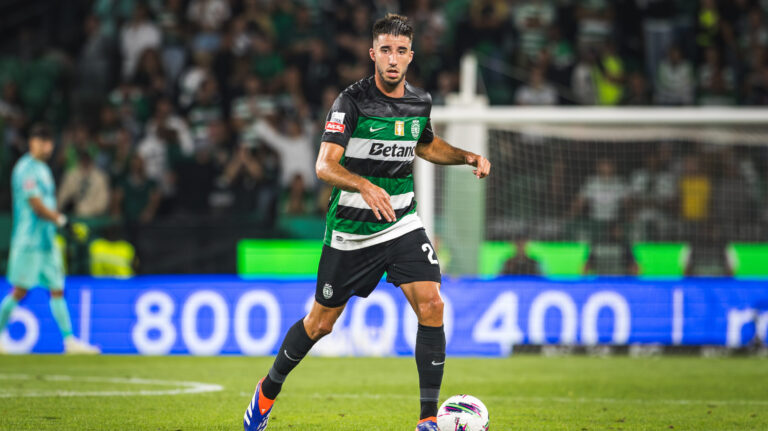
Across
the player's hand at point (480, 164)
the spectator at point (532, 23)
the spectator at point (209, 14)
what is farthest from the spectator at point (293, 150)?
the player's hand at point (480, 164)

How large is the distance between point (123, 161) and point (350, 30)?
430cm

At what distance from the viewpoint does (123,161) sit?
15695mm

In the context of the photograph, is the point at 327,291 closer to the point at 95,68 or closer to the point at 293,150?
the point at 293,150

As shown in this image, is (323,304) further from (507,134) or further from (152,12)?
(152,12)

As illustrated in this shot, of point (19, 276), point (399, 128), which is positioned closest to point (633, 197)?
point (19, 276)

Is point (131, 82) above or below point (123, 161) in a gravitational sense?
above

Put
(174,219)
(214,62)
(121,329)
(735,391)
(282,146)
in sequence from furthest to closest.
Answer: (214,62) < (282,146) < (174,219) < (121,329) < (735,391)

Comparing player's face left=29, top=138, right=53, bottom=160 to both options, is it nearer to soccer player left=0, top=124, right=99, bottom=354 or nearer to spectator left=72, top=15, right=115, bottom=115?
soccer player left=0, top=124, right=99, bottom=354

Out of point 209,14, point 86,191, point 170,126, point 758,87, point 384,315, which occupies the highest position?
point 209,14

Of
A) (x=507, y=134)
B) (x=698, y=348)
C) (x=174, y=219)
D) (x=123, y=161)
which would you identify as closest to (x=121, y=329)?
(x=174, y=219)

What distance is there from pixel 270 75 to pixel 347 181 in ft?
38.9

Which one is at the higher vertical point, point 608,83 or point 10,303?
point 608,83

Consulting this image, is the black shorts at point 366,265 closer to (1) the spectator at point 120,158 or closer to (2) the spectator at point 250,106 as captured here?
(1) the spectator at point 120,158

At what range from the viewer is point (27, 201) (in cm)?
1143
